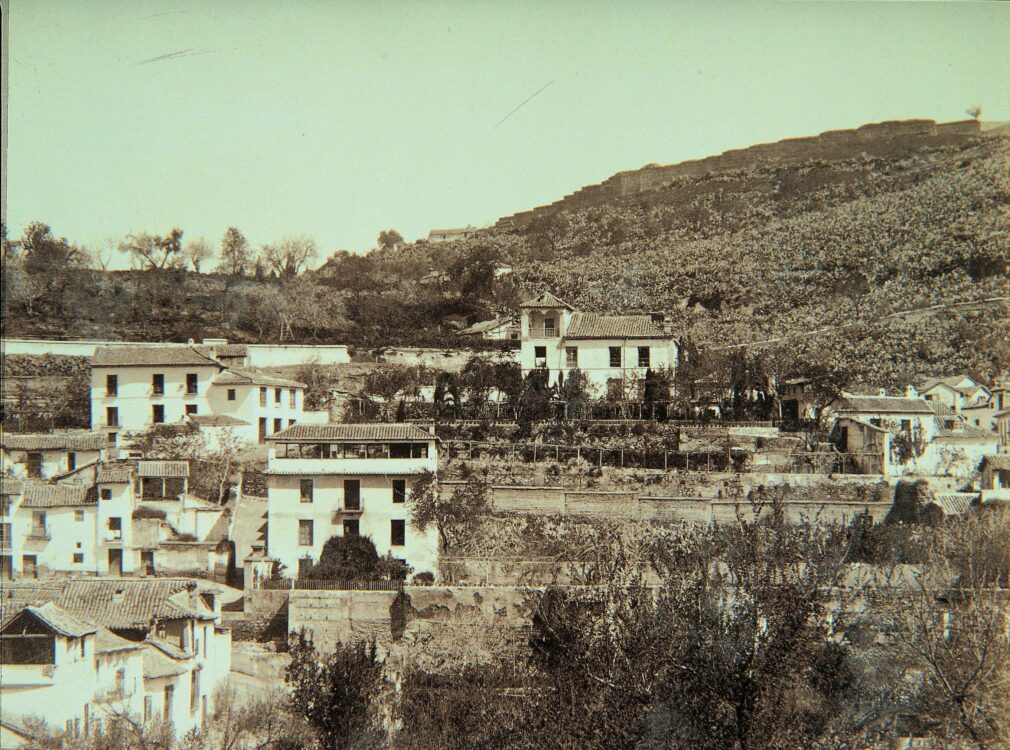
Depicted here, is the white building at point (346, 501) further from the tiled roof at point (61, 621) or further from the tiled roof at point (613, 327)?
the tiled roof at point (613, 327)

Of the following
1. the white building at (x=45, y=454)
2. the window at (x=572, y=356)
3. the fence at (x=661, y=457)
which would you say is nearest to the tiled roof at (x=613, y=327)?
the window at (x=572, y=356)

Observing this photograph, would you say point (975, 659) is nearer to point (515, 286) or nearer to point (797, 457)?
point (797, 457)

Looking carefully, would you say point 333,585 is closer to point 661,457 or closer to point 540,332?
point 661,457

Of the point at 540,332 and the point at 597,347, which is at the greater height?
the point at 540,332

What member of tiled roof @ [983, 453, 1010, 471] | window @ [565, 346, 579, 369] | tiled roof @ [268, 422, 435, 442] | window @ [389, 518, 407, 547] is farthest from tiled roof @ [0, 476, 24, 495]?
tiled roof @ [983, 453, 1010, 471]

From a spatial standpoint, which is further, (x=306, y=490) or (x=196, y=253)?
(x=196, y=253)

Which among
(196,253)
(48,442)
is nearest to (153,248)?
(196,253)

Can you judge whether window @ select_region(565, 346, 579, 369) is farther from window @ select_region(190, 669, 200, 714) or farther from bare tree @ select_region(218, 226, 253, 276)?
bare tree @ select_region(218, 226, 253, 276)
